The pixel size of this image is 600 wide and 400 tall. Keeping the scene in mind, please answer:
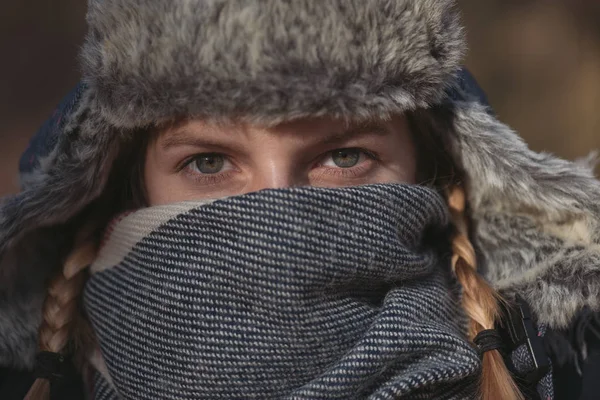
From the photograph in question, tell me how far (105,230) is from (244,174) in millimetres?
336

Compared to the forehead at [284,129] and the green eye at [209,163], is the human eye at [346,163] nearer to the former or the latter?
the forehead at [284,129]

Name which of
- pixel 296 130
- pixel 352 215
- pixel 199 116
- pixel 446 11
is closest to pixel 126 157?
pixel 199 116

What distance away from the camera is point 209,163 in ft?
4.25

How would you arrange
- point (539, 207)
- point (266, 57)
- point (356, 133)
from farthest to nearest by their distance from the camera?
point (539, 207) → point (356, 133) → point (266, 57)

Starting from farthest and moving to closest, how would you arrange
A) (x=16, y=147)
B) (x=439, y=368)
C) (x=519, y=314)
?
1. (x=16, y=147)
2. (x=519, y=314)
3. (x=439, y=368)

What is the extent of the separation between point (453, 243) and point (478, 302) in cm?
14

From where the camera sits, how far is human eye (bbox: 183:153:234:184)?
1284mm

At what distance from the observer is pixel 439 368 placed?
3.79 ft

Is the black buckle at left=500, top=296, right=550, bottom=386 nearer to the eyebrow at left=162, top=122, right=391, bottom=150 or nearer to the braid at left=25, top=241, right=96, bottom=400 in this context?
the eyebrow at left=162, top=122, right=391, bottom=150

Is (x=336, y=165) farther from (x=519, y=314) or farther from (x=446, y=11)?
(x=519, y=314)

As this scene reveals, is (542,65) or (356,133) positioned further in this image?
(542,65)

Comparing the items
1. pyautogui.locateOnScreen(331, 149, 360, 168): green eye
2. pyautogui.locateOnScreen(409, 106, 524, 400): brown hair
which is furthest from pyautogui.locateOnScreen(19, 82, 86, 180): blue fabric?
pyautogui.locateOnScreen(409, 106, 524, 400): brown hair

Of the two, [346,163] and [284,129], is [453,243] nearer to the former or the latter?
[346,163]

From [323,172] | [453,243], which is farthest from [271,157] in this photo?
[453,243]
